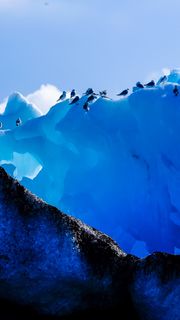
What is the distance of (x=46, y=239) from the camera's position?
9.04 ft

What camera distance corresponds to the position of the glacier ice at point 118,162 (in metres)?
10.6

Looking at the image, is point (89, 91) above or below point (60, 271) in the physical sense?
above

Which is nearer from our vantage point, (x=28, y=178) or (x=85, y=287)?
(x=85, y=287)

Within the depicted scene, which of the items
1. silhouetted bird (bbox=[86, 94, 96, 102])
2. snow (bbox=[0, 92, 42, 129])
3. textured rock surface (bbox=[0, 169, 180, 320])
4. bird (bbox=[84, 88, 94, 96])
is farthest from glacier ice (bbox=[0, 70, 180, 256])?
textured rock surface (bbox=[0, 169, 180, 320])

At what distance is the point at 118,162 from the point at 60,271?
8.60 m

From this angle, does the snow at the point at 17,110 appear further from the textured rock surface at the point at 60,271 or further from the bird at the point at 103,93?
the textured rock surface at the point at 60,271

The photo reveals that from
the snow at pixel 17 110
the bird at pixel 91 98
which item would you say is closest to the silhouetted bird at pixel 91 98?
the bird at pixel 91 98

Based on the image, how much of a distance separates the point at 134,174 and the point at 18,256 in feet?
27.8

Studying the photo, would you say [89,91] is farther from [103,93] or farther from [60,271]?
[60,271]

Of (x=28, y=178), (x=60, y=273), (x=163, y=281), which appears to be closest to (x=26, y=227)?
(x=60, y=273)

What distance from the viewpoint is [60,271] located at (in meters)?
2.75

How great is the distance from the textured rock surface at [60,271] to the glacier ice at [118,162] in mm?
7579

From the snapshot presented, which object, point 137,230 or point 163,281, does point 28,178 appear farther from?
point 163,281

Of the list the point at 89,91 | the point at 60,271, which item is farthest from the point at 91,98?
the point at 60,271
